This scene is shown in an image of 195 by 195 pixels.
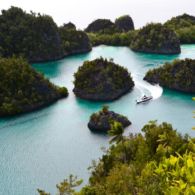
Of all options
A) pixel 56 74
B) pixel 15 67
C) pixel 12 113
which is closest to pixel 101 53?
pixel 56 74

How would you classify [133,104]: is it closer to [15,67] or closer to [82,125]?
[82,125]

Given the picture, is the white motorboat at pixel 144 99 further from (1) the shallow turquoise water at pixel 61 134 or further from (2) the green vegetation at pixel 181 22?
(2) the green vegetation at pixel 181 22

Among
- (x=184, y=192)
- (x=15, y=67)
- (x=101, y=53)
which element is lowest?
(x=101, y=53)

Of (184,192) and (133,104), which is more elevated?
(184,192)

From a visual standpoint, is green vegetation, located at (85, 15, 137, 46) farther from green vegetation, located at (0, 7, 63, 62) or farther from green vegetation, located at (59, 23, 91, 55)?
green vegetation, located at (0, 7, 63, 62)

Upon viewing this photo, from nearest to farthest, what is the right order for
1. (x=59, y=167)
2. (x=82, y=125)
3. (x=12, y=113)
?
(x=59, y=167), (x=82, y=125), (x=12, y=113)

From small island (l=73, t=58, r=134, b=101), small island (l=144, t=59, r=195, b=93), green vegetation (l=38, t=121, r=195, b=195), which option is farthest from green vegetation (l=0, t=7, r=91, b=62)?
green vegetation (l=38, t=121, r=195, b=195)

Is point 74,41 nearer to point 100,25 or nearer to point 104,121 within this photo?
point 100,25
